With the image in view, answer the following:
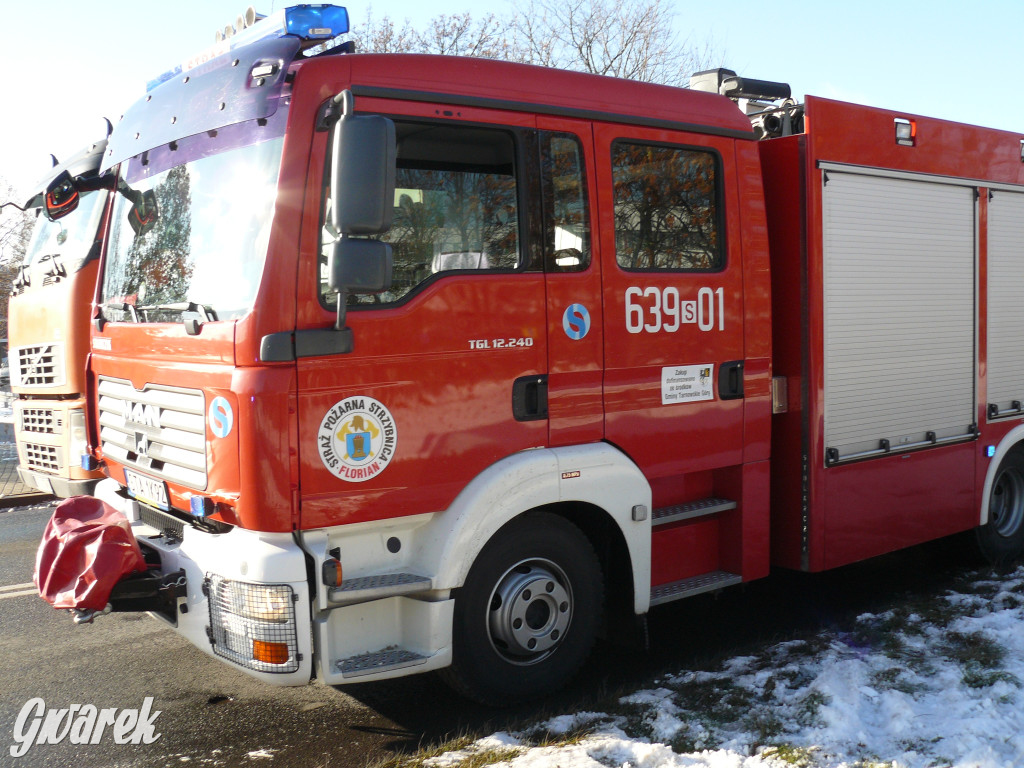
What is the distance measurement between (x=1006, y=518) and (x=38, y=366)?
287 inches

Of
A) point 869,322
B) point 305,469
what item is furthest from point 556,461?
point 869,322

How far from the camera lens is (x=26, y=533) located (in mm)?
7996

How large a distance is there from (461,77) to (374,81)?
40cm

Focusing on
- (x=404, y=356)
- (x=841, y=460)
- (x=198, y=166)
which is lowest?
(x=841, y=460)

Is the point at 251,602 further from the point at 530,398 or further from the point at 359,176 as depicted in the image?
the point at 359,176

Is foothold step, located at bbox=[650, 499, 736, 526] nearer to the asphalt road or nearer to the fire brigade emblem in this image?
the asphalt road

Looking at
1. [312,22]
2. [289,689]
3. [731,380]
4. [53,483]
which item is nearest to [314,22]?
[312,22]

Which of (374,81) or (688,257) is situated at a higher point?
(374,81)

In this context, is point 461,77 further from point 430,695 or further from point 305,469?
point 430,695

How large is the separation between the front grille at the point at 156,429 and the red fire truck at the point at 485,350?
0.06 ft

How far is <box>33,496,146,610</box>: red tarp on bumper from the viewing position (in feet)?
12.3

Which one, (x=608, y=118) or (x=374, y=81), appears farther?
(x=608, y=118)

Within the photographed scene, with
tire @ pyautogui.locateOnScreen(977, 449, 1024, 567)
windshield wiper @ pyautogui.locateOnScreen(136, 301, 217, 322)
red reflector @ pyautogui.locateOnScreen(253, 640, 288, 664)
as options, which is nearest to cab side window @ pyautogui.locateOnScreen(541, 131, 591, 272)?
windshield wiper @ pyautogui.locateOnScreen(136, 301, 217, 322)

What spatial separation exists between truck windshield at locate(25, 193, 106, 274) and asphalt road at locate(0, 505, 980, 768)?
237 cm
